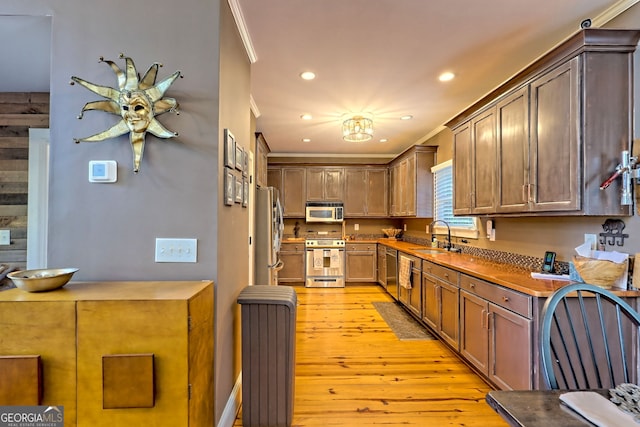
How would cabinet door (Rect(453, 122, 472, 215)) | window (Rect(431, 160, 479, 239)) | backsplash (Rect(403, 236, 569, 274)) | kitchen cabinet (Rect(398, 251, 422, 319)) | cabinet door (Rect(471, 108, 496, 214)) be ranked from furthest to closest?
1. window (Rect(431, 160, 479, 239))
2. kitchen cabinet (Rect(398, 251, 422, 319))
3. cabinet door (Rect(453, 122, 472, 215))
4. cabinet door (Rect(471, 108, 496, 214))
5. backsplash (Rect(403, 236, 569, 274))

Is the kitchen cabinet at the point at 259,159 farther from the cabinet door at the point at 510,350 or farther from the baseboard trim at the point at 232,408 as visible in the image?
the cabinet door at the point at 510,350

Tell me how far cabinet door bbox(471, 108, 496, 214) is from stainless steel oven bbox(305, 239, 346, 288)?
310cm

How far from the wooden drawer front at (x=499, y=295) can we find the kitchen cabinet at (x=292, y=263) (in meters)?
3.54

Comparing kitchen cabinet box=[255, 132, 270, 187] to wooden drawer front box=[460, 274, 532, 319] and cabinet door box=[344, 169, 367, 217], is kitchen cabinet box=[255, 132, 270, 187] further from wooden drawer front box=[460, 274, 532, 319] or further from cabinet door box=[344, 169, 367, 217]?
wooden drawer front box=[460, 274, 532, 319]

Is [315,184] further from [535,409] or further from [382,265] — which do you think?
[535,409]

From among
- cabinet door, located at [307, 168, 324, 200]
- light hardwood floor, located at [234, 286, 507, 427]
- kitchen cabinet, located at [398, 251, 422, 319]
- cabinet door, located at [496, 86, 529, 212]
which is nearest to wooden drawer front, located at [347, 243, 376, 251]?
cabinet door, located at [307, 168, 324, 200]

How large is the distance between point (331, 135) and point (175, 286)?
3.88 meters

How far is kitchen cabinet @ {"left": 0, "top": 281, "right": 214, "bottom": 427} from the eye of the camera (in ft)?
4.11

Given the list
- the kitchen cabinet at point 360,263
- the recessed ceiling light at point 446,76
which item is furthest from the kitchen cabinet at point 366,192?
the recessed ceiling light at point 446,76

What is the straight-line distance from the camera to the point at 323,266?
578 cm

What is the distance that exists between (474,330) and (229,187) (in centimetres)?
225

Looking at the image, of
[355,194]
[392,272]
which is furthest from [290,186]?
[392,272]

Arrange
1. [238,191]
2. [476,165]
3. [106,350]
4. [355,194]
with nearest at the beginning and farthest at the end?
[106,350]
[238,191]
[476,165]
[355,194]

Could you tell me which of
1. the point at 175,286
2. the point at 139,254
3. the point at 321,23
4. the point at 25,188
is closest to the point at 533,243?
the point at 321,23
